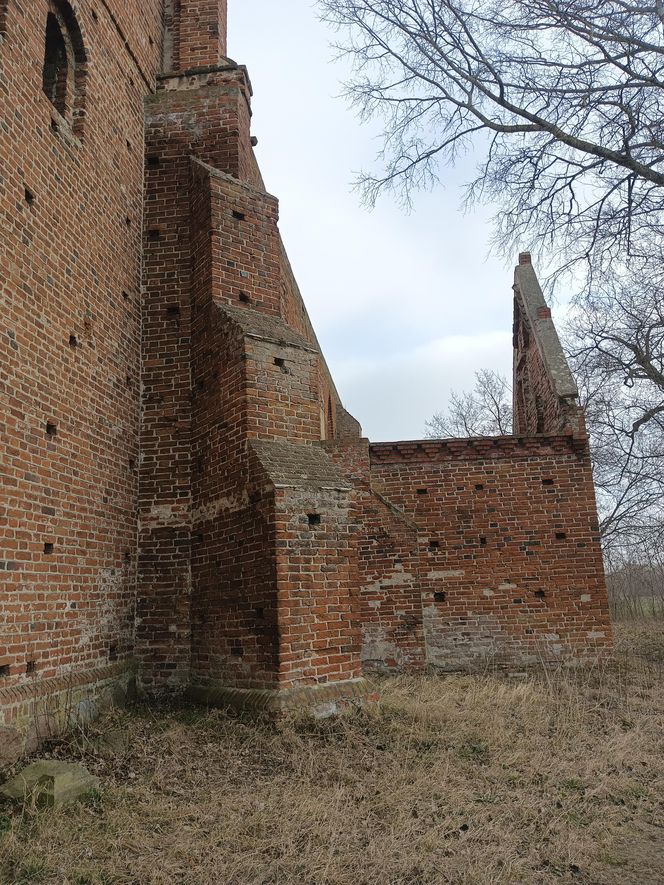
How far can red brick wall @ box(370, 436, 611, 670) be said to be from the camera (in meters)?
10.0

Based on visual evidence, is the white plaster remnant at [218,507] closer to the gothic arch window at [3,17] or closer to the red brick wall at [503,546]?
the red brick wall at [503,546]

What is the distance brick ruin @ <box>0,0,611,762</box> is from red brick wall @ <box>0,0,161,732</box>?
0.03 m

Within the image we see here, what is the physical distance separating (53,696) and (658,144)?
836 cm

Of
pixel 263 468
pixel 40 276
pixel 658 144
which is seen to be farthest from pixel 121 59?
pixel 658 144

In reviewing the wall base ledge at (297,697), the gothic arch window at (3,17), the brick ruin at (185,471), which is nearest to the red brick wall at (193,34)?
the brick ruin at (185,471)

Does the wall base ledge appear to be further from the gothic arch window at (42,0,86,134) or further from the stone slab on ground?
the gothic arch window at (42,0,86,134)

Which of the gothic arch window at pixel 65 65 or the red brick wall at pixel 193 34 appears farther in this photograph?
the red brick wall at pixel 193 34

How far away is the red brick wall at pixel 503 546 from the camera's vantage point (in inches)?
395

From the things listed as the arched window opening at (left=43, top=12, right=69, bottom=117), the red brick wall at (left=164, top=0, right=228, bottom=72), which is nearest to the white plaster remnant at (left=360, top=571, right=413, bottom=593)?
the arched window opening at (left=43, top=12, right=69, bottom=117)

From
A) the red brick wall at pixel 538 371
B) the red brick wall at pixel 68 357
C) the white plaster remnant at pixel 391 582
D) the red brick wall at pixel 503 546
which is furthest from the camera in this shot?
the red brick wall at pixel 538 371

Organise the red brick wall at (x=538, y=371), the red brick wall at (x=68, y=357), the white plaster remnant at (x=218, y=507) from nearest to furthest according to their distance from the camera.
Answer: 1. the red brick wall at (x=68, y=357)
2. the white plaster remnant at (x=218, y=507)
3. the red brick wall at (x=538, y=371)

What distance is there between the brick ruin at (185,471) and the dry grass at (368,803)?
0.72m

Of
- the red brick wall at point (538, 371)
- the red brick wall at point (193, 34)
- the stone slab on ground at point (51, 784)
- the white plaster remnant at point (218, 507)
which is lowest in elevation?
the stone slab on ground at point (51, 784)

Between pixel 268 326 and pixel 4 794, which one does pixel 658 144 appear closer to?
pixel 268 326
